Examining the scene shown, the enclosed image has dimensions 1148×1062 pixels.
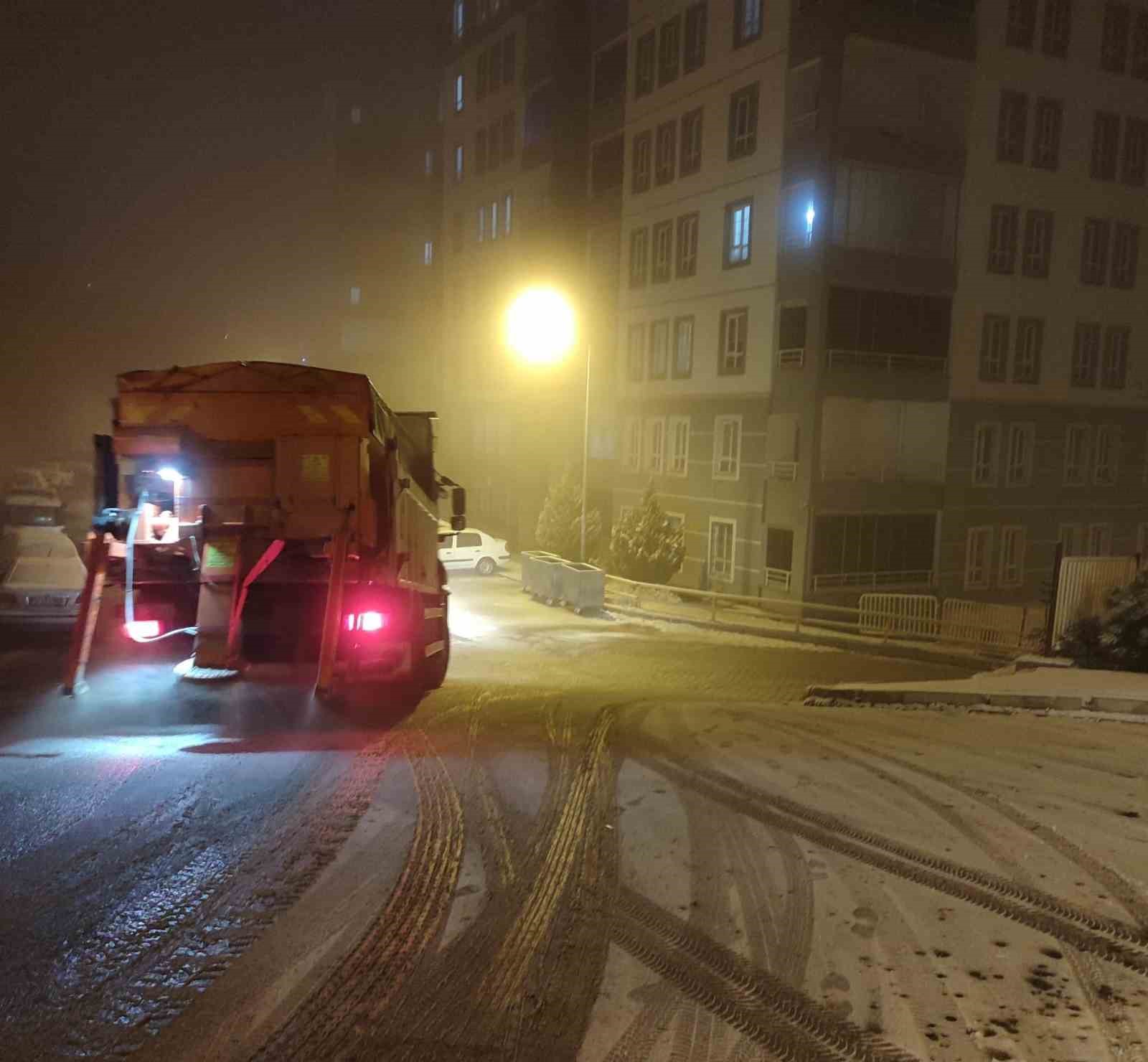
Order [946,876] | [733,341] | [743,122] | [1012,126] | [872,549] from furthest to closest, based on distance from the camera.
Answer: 1. [733,341]
2. [1012,126]
3. [743,122]
4. [872,549]
5. [946,876]

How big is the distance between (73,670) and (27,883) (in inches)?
164

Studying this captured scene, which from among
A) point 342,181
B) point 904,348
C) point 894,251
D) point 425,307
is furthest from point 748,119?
point 342,181

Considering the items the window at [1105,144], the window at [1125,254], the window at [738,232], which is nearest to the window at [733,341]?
the window at [738,232]

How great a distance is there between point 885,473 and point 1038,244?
900cm

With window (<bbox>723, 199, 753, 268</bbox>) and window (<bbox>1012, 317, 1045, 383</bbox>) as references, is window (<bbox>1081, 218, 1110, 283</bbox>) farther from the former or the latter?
window (<bbox>723, 199, 753, 268</bbox>)

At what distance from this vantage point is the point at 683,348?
32.6 metres

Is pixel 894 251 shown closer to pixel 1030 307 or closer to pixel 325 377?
pixel 1030 307

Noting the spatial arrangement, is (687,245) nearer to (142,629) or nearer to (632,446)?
(632,446)

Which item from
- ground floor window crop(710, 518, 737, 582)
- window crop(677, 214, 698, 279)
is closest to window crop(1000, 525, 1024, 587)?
ground floor window crop(710, 518, 737, 582)

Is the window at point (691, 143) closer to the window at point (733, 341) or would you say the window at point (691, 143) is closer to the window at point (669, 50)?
the window at point (669, 50)

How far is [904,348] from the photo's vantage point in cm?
2861

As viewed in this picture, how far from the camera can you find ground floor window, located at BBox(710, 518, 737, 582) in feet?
98.9

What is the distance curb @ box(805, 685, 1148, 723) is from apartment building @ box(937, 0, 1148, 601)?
19629mm

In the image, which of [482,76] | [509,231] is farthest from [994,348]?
[482,76]
